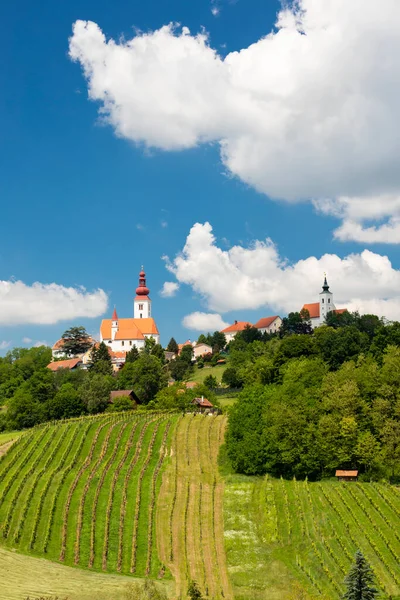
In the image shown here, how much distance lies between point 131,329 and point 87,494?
120430mm

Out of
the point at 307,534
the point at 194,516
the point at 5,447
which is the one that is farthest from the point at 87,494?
the point at 307,534

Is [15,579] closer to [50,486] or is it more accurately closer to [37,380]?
[50,486]

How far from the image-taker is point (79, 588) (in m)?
36.6

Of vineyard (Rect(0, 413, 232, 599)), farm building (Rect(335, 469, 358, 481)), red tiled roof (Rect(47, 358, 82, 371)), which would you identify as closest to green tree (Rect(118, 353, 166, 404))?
vineyard (Rect(0, 413, 232, 599))

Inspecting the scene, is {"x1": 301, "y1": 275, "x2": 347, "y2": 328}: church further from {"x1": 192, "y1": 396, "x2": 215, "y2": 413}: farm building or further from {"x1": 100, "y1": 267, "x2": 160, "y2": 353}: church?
{"x1": 192, "y1": 396, "x2": 215, "y2": 413}: farm building

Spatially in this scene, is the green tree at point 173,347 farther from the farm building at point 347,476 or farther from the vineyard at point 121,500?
the farm building at point 347,476

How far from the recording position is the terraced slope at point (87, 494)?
43.4m

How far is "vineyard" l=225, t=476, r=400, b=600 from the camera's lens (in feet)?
127

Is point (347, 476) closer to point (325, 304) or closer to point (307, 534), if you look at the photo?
point (307, 534)

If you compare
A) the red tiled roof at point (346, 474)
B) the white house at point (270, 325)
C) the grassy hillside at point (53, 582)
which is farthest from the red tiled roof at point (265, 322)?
the grassy hillside at point (53, 582)

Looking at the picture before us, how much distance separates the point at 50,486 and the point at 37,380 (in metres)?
52.7

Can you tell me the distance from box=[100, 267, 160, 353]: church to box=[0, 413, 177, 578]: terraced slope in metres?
97.9

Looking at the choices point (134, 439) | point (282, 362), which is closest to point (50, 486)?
point (134, 439)

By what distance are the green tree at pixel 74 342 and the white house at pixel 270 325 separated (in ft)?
165
